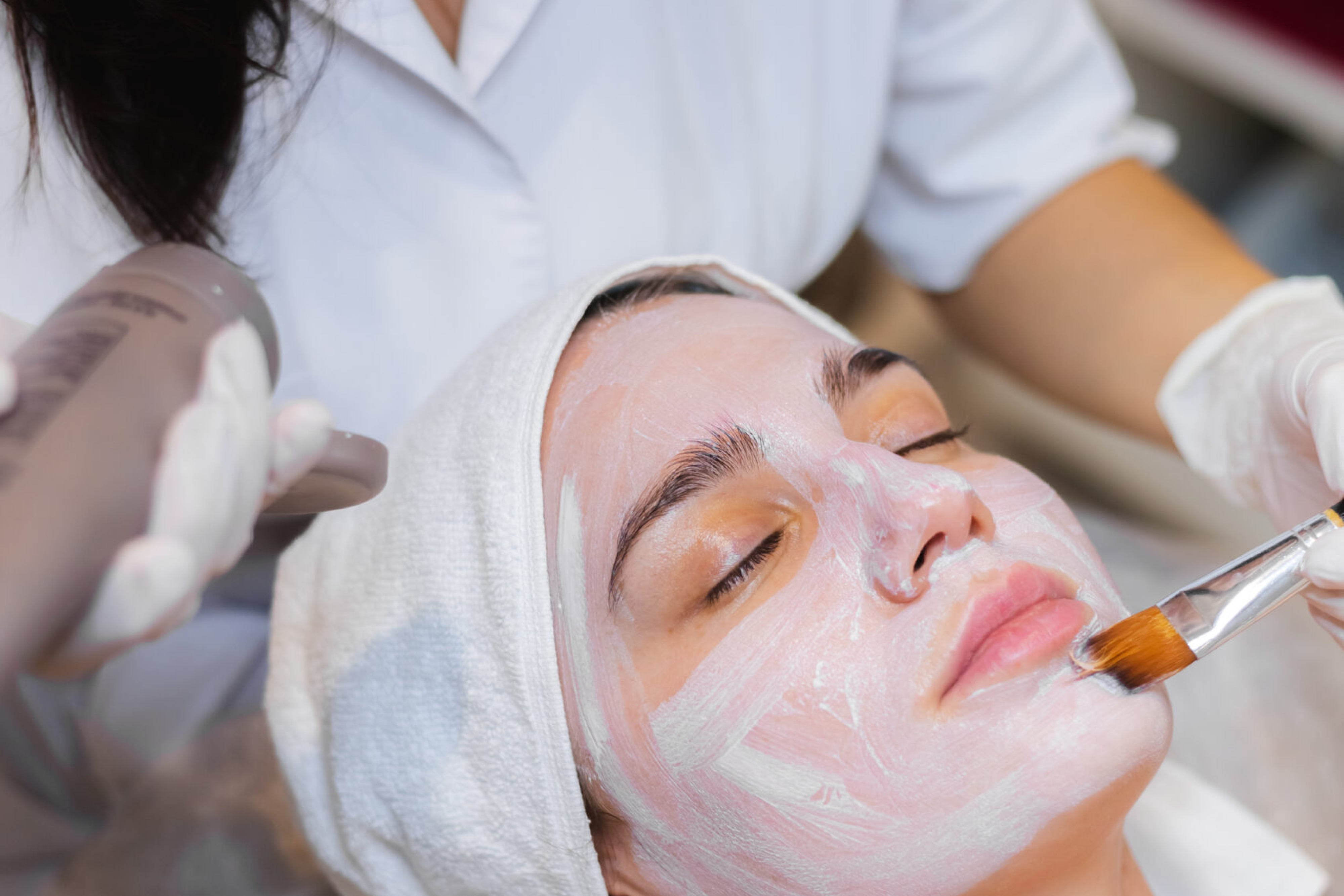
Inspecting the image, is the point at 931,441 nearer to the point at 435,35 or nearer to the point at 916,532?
the point at 916,532

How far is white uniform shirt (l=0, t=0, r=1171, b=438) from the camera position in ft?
2.43

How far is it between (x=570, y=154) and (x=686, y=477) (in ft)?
1.14

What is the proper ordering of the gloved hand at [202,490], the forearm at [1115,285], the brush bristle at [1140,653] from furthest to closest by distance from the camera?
1. the forearm at [1115,285]
2. the brush bristle at [1140,653]
3. the gloved hand at [202,490]

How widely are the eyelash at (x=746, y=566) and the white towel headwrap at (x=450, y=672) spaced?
0.38ft

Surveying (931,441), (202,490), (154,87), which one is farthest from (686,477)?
(154,87)

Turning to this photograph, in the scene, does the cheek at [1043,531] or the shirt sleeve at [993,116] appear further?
the shirt sleeve at [993,116]

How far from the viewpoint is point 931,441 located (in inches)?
30.0

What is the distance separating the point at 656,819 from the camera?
0.68m

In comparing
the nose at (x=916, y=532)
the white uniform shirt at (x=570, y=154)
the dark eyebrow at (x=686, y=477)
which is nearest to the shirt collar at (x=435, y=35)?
the white uniform shirt at (x=570, y=154)

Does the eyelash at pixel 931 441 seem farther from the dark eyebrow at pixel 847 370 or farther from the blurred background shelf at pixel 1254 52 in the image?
the blurred background shelf at pixel 1254 52

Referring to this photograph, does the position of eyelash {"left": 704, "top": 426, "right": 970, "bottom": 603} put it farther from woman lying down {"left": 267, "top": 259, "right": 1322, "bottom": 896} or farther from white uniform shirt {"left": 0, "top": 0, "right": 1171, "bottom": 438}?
white uniform shirt {"left": 0, "top": 0, "right": 1171, "bottom": 438}

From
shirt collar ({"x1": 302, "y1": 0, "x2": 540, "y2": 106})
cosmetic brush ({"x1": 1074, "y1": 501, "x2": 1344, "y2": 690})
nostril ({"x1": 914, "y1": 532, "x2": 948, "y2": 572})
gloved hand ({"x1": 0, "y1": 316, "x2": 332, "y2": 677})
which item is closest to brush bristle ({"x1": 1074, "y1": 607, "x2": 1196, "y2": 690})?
cosmetic brush ({"x1": 1074, "y1": 501, "x2": 1344, "y2": 690})

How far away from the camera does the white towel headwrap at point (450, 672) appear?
2.25 ft

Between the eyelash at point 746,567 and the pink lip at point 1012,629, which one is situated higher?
the eyelash at point 746,567
